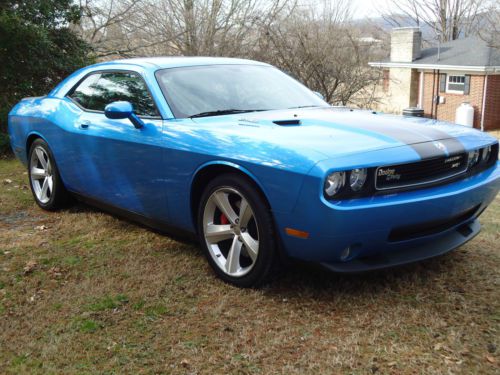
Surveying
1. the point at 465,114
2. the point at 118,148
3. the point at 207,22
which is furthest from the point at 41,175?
the point at 465,114

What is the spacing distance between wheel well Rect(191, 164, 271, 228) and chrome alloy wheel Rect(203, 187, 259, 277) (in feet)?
0.39

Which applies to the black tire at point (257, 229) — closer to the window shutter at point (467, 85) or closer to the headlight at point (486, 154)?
the headlight at point (486, 154)

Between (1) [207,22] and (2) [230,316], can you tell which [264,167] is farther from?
(1) [207,22]

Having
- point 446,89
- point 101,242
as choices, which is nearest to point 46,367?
point 101,242

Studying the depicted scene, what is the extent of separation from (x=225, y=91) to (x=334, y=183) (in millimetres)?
1657

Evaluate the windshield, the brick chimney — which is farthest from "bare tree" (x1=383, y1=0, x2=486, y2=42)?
the windshield

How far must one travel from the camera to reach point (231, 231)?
3.68m

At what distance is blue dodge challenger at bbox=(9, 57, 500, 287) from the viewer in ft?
10.3

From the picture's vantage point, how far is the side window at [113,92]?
436cm

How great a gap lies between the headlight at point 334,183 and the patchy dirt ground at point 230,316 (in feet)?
2.50

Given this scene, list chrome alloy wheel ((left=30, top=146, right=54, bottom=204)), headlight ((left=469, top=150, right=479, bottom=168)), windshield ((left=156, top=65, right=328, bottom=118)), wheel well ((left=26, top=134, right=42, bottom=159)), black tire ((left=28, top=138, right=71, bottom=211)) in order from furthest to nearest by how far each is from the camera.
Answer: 1. wheel well ((left=26, top=134, right=42, bottom=159))
2. chrome alloy wheel ((left=30, top=146, right=54, bottom=204))
3. black tire ((left=28, top=138, right=71, bottom=211))
4. windshield ((left=156, top=65, right=328, bottom=118))
5. headlight ((left=469, top=150, right=479, bottom=168))

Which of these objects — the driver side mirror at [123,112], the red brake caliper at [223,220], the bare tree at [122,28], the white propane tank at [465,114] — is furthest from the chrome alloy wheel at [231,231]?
the white propane tank at [465,114]

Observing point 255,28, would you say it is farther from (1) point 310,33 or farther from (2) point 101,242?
(2) point 101,242

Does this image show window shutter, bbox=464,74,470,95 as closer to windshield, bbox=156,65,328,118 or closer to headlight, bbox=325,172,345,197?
windshield, bbox=156,65,328,118
